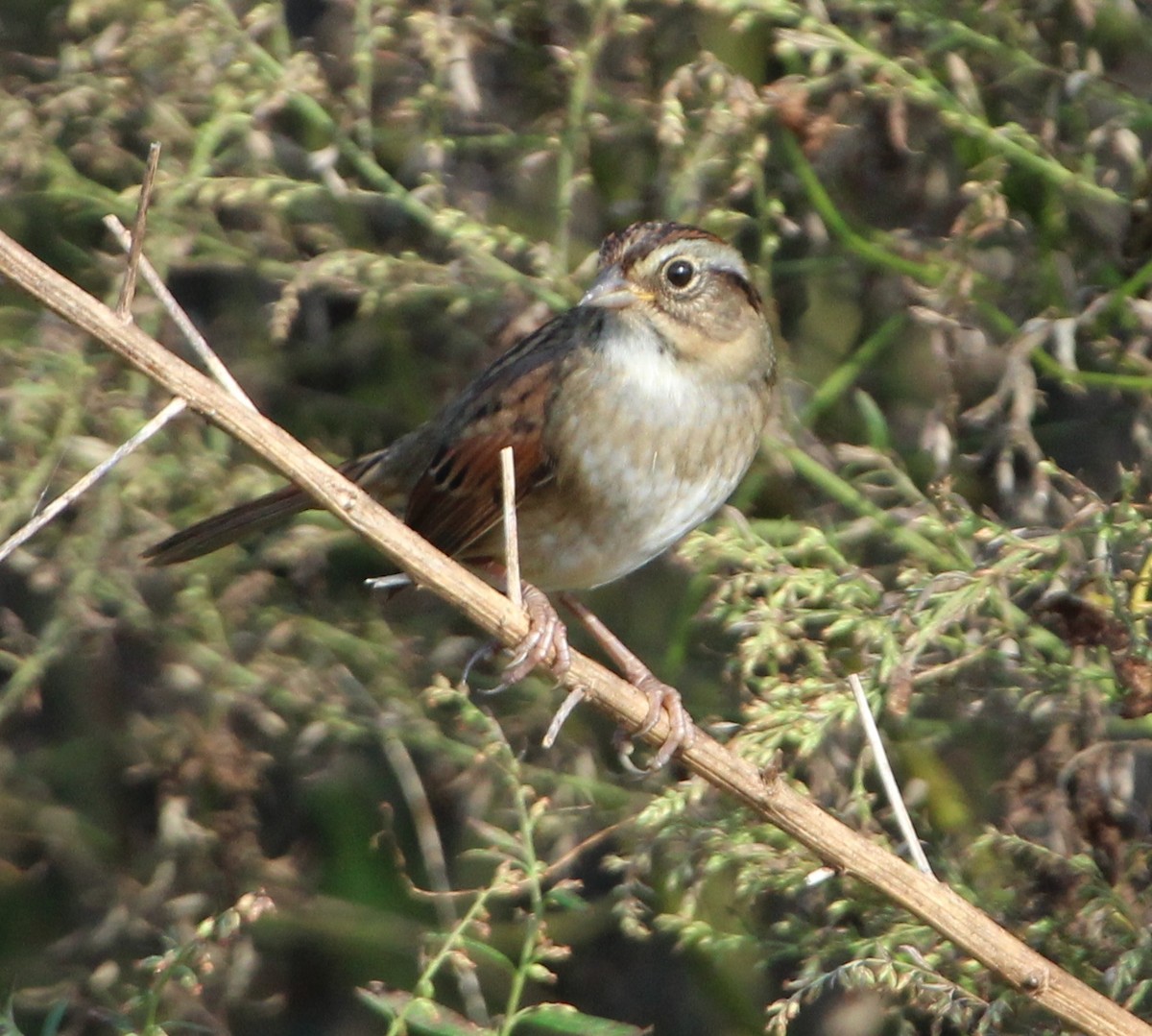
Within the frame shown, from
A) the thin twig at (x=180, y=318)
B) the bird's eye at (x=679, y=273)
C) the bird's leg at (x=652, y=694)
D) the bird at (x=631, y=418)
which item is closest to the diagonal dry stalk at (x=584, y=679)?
the thin twig at (x=180, y=318)

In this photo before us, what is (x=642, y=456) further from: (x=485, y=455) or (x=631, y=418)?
(x=485, y=455)

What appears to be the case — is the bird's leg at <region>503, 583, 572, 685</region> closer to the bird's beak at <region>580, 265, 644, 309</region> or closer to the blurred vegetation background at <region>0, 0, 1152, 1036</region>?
the blurred vegetation background at <region>0, 0, 1152, 1036</region>

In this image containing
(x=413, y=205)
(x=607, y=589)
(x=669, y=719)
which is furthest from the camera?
(x=607, y=589)

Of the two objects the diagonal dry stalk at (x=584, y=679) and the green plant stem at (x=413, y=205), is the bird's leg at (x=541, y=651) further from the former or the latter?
the green plant stem at (x=413, y=205)

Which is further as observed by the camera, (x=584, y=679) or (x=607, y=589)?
(x=607, y=589)

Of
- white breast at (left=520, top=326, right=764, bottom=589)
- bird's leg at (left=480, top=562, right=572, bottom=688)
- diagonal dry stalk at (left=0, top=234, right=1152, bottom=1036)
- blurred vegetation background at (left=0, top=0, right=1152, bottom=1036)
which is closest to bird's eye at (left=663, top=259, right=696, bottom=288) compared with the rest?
Answer: white breast at (left=520, top=326, right=764, bottom=589)

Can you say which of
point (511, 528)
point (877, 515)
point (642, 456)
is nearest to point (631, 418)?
point (642, 456)
